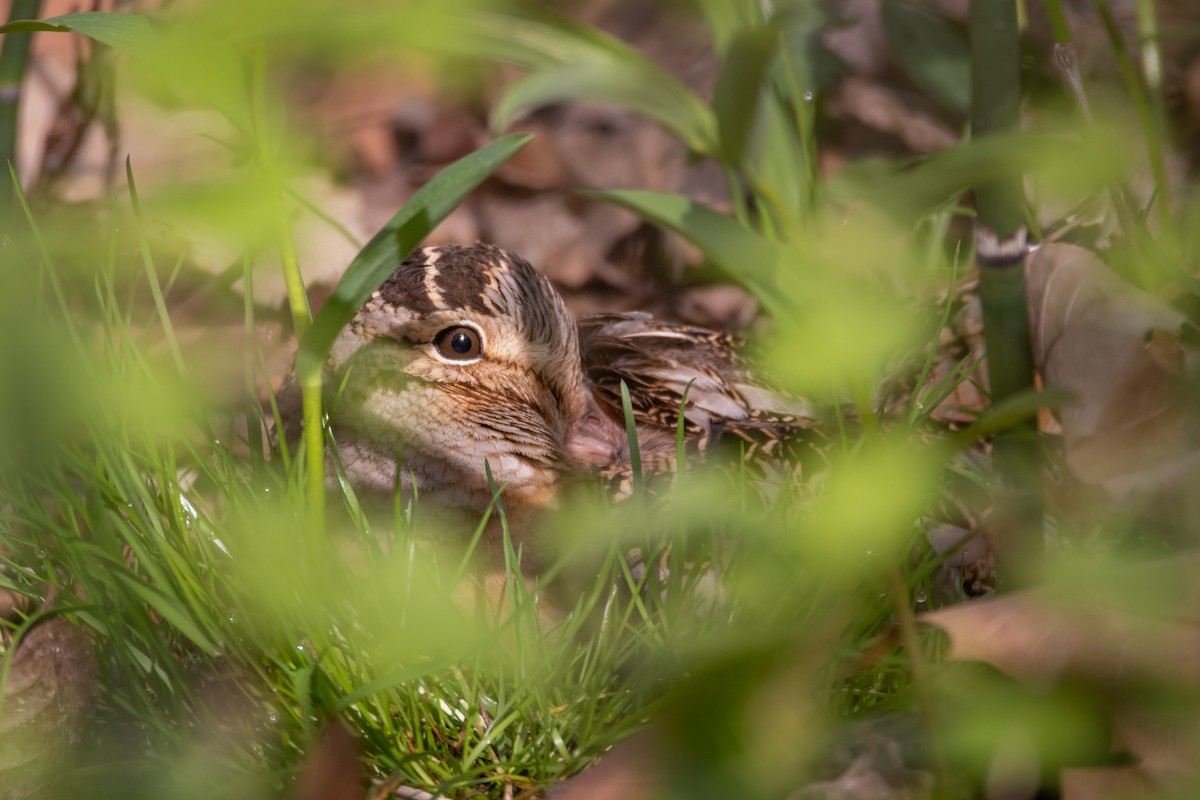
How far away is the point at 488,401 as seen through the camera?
183 centimetres

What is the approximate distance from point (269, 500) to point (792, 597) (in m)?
0.70

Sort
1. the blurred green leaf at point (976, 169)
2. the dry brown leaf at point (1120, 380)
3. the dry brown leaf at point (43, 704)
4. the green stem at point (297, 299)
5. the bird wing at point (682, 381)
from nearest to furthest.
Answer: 1. the blurred green leaf at point (976, 169)
2. the green stem at point (297, 299)
3. the dry brown leaf at point (43, 704)
4. the dry brown leaf at point (1120, 380)
5. the bird wing at point (682, 381)

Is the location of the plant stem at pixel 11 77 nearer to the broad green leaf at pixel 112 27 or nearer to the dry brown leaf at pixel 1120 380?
the broad green leaf at pixel 112 27

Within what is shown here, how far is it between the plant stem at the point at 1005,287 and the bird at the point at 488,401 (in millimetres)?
383

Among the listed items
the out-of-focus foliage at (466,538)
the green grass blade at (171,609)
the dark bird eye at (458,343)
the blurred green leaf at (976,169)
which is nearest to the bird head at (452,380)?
the dark bird eye at (458,343)

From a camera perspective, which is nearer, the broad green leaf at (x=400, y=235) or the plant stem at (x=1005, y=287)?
the broad green leaf at (x=400, y=235)

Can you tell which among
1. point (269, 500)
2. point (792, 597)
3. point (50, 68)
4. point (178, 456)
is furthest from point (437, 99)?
point (792, 597)

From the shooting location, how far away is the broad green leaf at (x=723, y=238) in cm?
111

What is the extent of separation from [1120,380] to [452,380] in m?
0.99

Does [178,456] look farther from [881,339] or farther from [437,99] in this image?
[437,99]

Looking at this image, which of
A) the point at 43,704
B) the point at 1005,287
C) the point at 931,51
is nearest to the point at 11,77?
the point at 43,704

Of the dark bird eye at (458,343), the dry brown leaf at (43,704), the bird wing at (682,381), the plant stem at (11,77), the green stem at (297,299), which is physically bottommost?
the dry brown leaf at (43,704)

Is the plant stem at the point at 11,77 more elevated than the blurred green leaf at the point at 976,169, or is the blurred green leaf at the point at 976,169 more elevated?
the plant stem at the point at 11,77

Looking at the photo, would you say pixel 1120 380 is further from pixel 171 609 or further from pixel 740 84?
pixel 171 609
